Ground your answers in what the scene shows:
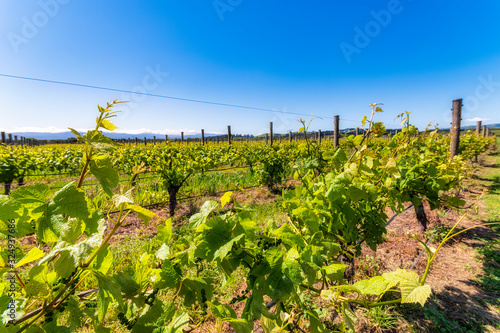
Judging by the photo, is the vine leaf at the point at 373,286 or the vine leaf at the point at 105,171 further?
the vine leaf at the point at 373,286

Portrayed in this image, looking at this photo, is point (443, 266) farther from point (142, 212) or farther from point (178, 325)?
point (142, 212)

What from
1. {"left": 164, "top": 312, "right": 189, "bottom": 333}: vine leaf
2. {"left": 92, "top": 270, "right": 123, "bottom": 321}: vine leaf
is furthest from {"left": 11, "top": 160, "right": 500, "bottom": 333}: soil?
{"left": 92, "top": 270, "right": 123, "bottom": 321}: vine leaf

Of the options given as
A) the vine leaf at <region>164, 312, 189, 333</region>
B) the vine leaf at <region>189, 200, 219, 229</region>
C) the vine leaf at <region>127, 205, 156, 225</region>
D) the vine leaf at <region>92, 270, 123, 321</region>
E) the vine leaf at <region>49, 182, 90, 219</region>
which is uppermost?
the vine leaf at <region>49, 182, 90, 219</region>

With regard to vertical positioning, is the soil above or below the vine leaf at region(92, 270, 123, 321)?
below

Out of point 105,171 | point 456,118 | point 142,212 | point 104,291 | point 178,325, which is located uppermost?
point 456,118

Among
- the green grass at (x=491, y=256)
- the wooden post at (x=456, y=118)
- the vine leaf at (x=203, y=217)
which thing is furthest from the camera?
the wooden post at (x=456, y=118)

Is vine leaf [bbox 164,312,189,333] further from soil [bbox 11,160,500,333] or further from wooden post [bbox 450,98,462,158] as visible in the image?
wooden post [bbox 450,98,462,158]

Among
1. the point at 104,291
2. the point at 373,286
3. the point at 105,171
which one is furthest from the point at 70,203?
the point at 373,286

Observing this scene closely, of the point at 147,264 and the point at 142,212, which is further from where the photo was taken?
the point at 147,264

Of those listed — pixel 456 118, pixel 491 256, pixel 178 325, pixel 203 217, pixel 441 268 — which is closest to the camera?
pixel 178 325

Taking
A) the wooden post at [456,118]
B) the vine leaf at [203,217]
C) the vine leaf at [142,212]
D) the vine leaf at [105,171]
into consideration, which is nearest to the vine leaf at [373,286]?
the vine leaf at [203,217]

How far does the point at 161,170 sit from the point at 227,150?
219 inches

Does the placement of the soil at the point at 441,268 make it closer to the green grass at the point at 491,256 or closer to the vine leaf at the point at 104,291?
the green grass at the point at 491,256

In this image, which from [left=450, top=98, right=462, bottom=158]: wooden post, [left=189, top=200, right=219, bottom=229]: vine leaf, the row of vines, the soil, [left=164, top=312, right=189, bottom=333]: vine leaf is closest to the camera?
the row of vines
